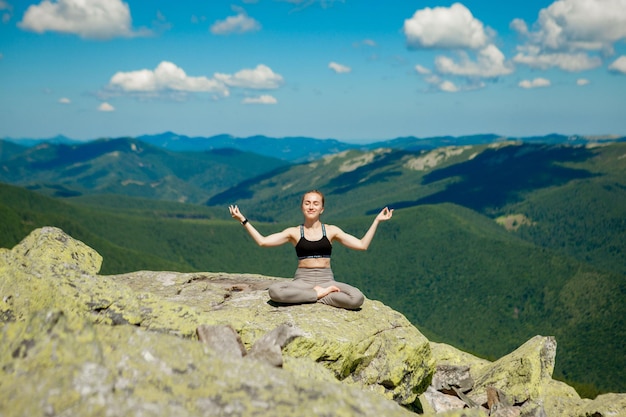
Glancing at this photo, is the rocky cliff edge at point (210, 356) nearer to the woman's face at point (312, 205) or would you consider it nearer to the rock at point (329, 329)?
the rock at point (329, 329)

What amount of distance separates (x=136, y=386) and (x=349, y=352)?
1095cm

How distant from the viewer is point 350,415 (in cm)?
988

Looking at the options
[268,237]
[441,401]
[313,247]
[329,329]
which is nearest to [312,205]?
[313,247]

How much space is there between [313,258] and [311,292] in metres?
1.53

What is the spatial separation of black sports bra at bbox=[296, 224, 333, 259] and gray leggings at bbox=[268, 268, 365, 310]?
72 centimetres

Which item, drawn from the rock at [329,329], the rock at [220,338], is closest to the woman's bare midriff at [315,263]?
the rock at [329,329]

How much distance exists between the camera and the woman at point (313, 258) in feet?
70.7

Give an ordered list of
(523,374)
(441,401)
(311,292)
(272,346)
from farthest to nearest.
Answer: (523,374)
(441,401)
(311,292)
(272,346)

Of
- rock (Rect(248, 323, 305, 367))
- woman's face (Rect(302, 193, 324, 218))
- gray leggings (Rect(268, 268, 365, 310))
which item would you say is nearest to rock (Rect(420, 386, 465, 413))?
gray leggings (Rect(268, 268, 365, 310))

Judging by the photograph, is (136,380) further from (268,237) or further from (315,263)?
(315,263)

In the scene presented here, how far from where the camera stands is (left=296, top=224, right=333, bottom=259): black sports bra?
863 inches

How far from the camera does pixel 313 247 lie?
22.0m

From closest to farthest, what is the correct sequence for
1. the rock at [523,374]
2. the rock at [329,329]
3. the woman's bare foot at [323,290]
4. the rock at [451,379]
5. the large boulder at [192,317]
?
the large boulder at [192,317] → the rock at [329,329] → the woman's bare foot at [323,290] → the rock at [523,374] → the rock at [451,379]

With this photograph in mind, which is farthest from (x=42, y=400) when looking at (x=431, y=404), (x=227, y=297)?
(x=431, y=404)
